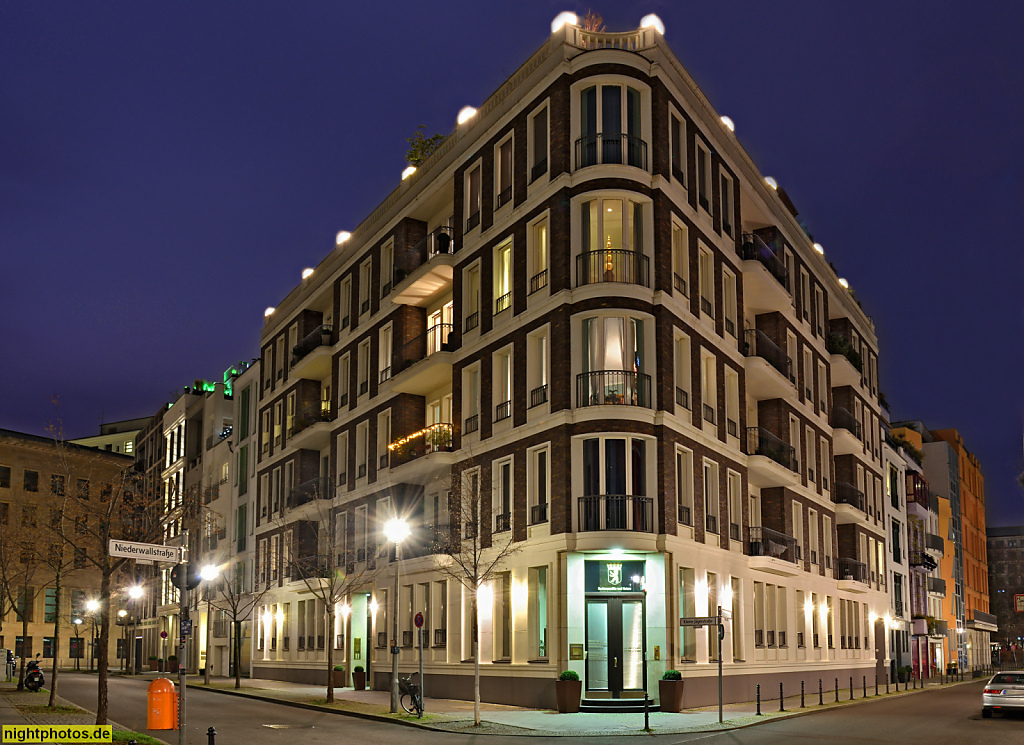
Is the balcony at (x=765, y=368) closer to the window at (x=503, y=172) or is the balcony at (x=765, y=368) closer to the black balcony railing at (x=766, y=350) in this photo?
the black balcony railing at (x=766, y=350)

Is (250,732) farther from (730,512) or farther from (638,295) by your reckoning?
(730,512)

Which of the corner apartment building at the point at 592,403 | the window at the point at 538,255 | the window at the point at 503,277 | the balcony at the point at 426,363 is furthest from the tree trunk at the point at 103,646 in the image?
the balcony at the point at 426,363

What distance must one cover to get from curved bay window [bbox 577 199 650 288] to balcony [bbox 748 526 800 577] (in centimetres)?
1172

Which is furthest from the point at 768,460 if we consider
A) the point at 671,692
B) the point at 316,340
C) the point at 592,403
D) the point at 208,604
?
the point at 208,604

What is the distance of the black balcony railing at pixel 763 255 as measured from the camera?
41.4 metres

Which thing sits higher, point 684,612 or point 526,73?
point 526,73

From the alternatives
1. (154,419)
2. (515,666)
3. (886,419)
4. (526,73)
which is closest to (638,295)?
(526,73)

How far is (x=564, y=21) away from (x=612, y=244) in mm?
7697

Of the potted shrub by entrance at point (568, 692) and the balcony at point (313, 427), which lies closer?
the potted shrub by entrance at point (568, 692)

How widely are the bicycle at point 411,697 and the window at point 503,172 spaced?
1638cm

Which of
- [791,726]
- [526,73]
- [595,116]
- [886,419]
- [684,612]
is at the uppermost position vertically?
[526,73]

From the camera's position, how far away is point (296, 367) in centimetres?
5397

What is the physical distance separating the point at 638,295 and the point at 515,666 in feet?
38.7

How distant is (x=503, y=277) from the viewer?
3741cm
